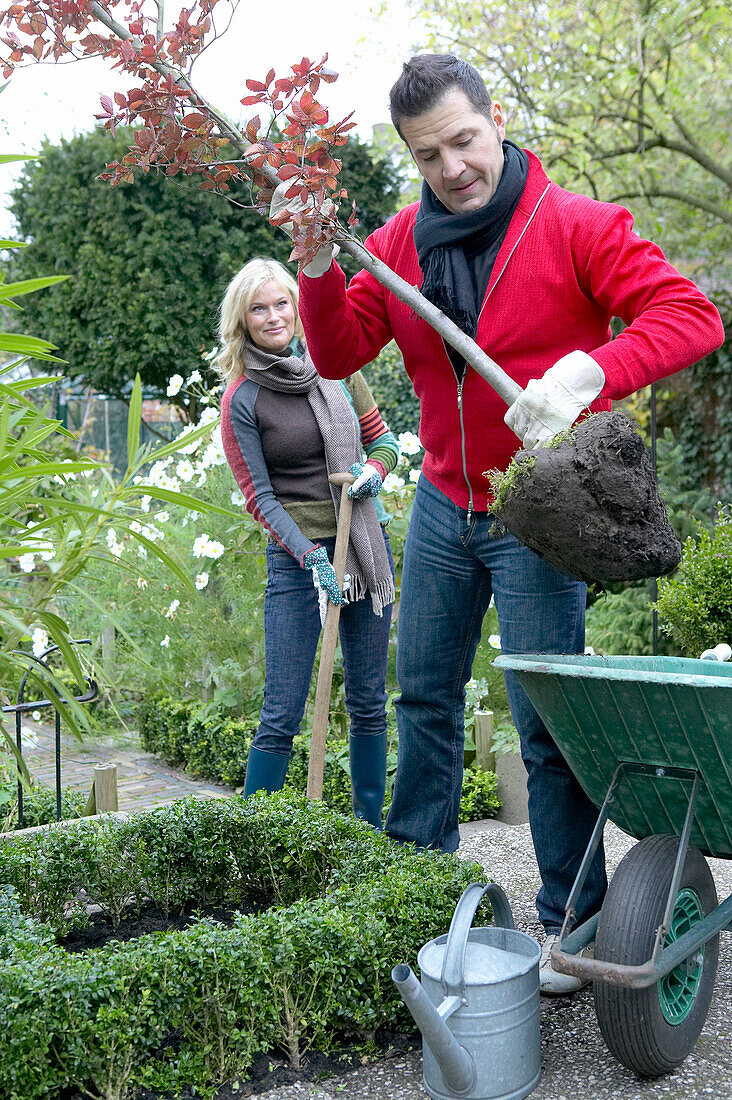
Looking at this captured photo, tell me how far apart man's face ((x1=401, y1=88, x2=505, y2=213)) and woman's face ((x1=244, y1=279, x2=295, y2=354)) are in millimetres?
1131

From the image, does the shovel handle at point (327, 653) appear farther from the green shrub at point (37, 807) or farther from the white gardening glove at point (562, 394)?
the white gardening glove at point (562, 394)

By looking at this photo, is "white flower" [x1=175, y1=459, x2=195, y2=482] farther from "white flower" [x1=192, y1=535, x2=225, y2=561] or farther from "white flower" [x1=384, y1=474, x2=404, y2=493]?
"white flower" [x1=384, y1=474, x2=404, y2=493]

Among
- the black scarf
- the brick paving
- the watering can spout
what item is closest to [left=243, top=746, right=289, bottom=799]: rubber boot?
the brick paving

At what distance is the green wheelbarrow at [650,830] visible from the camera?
5.95ft

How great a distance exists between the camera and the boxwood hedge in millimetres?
1837

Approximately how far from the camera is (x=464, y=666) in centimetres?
254

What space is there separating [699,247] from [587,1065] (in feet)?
20.4

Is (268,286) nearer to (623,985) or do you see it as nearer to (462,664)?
(462,664)

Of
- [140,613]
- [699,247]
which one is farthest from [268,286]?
[699,247]

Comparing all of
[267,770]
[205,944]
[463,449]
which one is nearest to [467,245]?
[463,449]

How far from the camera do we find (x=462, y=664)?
2.53m

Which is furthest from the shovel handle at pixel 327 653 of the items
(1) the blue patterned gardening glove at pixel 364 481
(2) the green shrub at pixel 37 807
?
(2) the green shrub at pixel 37 807

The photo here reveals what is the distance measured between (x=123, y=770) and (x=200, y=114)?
12.4 ft

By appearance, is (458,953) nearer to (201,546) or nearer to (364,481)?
(364,481)
